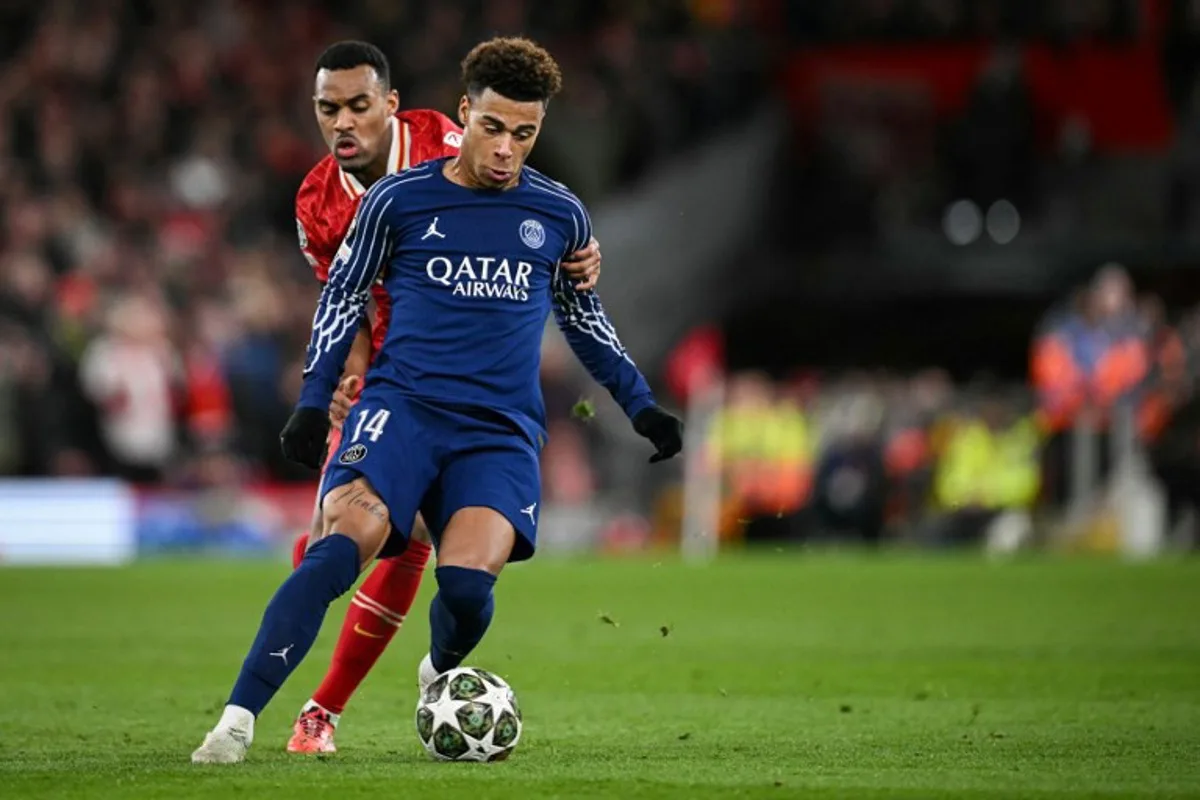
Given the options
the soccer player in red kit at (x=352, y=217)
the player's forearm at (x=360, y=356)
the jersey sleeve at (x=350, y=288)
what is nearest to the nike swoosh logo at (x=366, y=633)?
the soccer player in red kit at (x=352, y=217)

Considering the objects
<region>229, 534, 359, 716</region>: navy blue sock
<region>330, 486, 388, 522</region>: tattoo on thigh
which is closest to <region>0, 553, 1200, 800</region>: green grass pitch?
<region>229, 534, 359, 716</region>: navy blue sock

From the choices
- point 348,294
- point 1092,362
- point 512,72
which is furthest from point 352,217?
point 1092,362

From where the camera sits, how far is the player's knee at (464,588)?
300 inches

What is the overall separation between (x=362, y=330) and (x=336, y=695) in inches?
50.8

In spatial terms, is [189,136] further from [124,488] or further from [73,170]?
[124,488]

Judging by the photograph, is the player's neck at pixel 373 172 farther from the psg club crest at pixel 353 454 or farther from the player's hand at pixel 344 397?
the psg club crest at pixel 353 454

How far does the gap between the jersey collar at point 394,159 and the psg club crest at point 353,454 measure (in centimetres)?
116

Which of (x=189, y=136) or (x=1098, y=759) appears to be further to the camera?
(x=189, y=136)

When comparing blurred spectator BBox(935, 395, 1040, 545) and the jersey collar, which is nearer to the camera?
the jersey collar

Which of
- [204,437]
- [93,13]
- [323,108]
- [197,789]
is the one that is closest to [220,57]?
[93,13]

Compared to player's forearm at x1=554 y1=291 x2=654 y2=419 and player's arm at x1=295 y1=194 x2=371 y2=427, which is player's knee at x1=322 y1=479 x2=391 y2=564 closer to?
player's arm at x1=295 y1=194 x2=371 y2=427

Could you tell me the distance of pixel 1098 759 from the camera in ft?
25.9

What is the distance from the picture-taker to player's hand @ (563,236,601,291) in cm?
809

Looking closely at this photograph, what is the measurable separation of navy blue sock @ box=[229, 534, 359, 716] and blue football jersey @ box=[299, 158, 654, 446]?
0.53 metres
